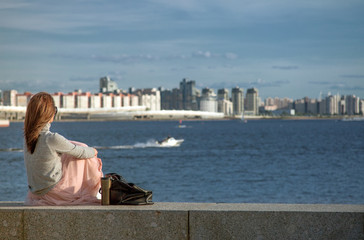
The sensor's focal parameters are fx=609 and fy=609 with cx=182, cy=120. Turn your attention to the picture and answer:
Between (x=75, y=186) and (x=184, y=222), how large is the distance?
3.37 feet

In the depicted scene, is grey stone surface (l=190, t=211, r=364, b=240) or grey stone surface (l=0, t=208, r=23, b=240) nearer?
grey stone surface (l=190, t=211, r=364, b=240)

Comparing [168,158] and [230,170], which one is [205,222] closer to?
[230,170]

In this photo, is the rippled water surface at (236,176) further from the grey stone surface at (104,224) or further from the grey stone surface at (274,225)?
the grey stone surface at (274,225)

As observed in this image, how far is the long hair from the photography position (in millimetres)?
4938

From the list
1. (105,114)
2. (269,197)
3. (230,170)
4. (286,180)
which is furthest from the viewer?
(105,114)

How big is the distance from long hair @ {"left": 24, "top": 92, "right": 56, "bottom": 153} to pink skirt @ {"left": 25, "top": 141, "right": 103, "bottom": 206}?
12.7 inches

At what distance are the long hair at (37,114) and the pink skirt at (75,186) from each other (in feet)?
1.06

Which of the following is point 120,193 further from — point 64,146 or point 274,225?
point 274,225

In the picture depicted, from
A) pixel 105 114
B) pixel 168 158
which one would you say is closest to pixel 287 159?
pixel 168 158

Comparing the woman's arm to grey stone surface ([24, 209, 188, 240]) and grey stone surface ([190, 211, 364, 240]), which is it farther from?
grey stone surface ([190, 211, 364, 240])

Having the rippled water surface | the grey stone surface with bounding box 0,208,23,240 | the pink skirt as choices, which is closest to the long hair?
the pink skirt

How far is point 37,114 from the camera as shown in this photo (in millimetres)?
4996

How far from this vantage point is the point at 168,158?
46.8m

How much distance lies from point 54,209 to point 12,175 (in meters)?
30.1
